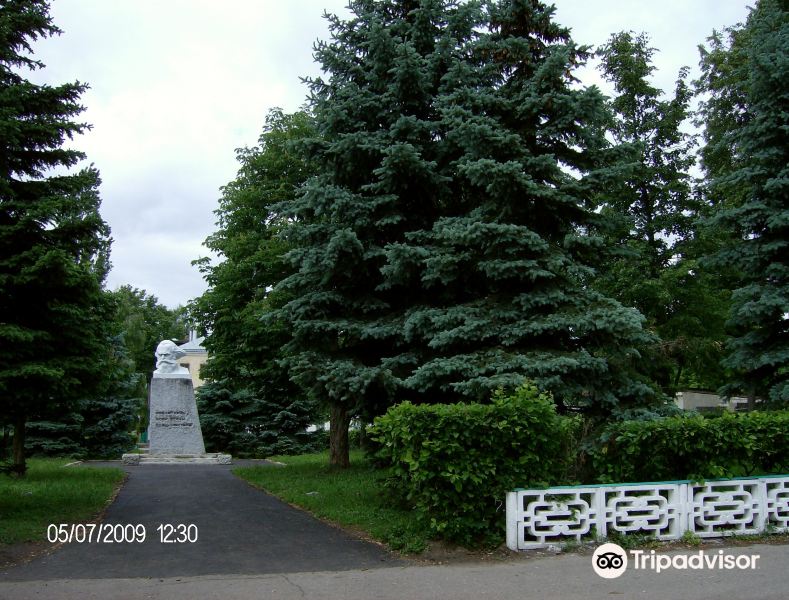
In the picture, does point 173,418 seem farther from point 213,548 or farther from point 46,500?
point 213,548

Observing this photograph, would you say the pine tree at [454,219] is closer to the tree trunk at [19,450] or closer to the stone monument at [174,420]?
the tree trunk at [19,450]

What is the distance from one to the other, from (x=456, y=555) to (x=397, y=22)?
961cm

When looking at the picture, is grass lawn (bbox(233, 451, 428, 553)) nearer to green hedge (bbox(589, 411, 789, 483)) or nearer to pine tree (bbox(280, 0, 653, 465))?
pine tree (bbox(280, 0, 653, 465))

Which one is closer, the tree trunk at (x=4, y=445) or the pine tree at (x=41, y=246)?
the pine tree at (x=41, y=246)

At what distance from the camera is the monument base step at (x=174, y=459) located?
70.2 ft

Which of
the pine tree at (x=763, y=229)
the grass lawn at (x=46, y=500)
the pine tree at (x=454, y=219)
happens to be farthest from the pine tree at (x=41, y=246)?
the pine tree at (x=763, y=229)

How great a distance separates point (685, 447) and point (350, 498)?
529 centimetres

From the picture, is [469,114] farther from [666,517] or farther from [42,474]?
[42,474]

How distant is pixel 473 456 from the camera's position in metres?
7.43

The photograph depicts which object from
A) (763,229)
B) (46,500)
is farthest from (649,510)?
(46,500)

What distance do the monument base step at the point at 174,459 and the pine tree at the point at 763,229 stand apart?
1527 cm

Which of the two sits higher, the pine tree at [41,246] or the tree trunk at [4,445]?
the pine tree at [41,246]

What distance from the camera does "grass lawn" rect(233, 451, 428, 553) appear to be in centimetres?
806

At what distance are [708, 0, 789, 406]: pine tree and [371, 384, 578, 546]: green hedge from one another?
7.24 m
